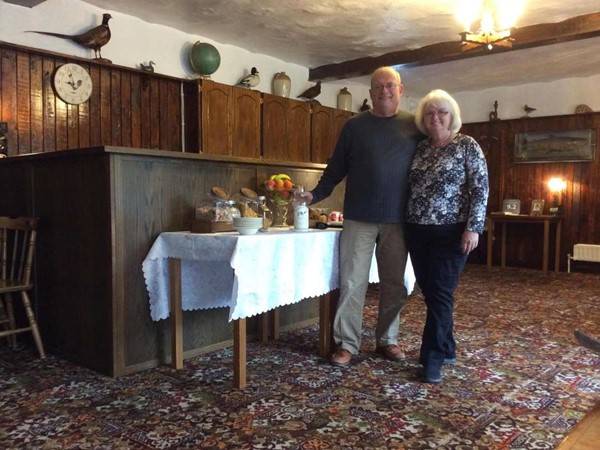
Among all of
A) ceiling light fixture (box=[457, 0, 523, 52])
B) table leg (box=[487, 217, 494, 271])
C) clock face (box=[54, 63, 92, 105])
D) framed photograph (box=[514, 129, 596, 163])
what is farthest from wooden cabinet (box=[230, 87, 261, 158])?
framed photograph (box=[514, 129, 596, 163])

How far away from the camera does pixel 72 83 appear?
168 inches

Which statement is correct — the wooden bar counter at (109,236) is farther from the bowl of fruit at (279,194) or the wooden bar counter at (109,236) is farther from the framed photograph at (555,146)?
the framed photograph at (555,146)

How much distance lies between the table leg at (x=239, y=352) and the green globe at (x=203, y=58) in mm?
3538

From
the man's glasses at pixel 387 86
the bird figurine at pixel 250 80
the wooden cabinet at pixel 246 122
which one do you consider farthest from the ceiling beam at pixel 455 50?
the man's glasses at pixel 387 86

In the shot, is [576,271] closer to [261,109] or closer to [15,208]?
[261,109]

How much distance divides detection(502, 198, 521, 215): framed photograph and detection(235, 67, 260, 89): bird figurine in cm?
382

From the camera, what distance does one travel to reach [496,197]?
7.45m

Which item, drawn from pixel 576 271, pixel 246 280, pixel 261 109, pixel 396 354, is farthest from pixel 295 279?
pixel 576 271

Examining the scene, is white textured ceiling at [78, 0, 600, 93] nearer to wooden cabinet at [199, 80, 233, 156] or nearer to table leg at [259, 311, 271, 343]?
wooden cabinet at [199, 80, 233, 156]

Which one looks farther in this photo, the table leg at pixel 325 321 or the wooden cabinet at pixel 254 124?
the wooden cabinet at pixel 254 124

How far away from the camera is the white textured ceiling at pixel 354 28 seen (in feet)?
14.5

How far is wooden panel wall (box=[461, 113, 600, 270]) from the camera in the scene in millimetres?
6715

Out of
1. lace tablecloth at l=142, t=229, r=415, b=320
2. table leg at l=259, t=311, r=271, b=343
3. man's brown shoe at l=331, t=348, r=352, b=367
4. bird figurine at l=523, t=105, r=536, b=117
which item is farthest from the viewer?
bird figurine at l=523, t=105, r=536, b=117

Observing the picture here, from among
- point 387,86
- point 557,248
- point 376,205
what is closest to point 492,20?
point 387,86
